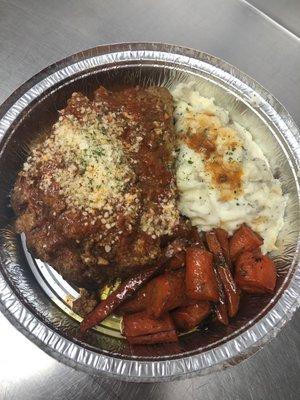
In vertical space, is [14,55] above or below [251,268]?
above

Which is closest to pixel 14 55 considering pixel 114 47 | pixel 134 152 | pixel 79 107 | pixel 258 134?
pixel 114 47

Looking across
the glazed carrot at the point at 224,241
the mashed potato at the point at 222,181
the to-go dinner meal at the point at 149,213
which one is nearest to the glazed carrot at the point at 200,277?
the to-go dinner meal at the point at 149,213

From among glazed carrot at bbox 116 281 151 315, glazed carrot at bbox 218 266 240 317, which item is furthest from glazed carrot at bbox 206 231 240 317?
glazed carrot at bbox 116 281 151 315

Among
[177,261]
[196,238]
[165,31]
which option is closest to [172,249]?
[177,261]

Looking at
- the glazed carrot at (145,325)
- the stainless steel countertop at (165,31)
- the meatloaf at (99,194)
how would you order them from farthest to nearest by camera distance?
the stainless steel countertop at (165,31)
the glazed carrot at (145,325)
the meatloaf at (99,194)

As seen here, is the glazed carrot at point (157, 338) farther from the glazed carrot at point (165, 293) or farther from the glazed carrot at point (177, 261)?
the glazed carrot at point (177, 261)

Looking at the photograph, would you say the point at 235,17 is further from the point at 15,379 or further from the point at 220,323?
the point at 15,379
